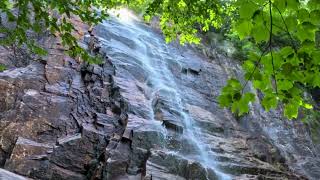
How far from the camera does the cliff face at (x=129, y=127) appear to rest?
10516 millimetres

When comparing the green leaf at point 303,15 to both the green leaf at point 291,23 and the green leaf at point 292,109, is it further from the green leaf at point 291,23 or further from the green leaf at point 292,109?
the green leaf at point 292,109

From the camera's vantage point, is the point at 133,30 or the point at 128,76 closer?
the point at 128,76

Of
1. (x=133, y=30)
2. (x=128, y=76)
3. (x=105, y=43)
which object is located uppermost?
(x=133, y=30)

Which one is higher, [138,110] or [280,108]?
[280,108]

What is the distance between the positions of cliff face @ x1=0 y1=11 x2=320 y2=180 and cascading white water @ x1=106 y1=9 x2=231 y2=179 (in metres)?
0.06

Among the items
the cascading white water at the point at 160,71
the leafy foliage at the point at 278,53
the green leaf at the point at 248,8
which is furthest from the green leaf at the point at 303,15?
the cascading white water at the point at 160,71

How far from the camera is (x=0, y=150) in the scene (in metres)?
11.0

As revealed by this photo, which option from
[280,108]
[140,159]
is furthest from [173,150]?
[280,108]

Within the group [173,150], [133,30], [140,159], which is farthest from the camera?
[133,30]

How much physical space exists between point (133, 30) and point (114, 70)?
19.3 ft

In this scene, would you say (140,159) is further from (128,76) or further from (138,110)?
(128,76)

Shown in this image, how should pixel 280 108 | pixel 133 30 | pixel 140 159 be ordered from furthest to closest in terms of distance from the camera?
pixel 133 30, pixel 280 108, pixel 140 159

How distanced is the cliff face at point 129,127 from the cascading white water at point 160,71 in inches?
2.4

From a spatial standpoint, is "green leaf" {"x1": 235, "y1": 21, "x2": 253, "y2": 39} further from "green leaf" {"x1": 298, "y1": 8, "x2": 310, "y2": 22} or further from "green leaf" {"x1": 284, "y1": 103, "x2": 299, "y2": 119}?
"green leaf" {"x1": 284, "y1": 103, "x2": 299, "y2": 119}
